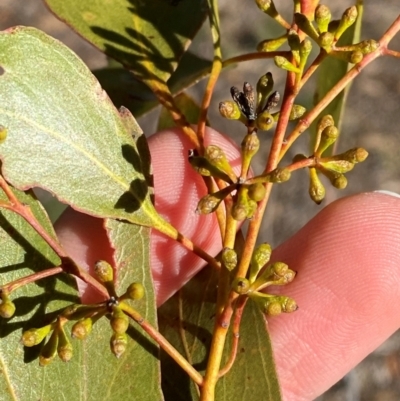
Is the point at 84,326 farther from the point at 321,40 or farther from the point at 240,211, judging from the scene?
the point at 321,40

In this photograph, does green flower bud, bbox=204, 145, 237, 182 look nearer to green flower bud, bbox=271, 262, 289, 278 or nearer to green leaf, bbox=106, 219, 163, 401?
green flower bud, bbox=271, 262, 289, 278

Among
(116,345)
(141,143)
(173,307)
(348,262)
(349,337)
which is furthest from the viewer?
(349,337)

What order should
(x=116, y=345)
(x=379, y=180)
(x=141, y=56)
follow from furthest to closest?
(x=379, y=180)
(x=141, y=56)
(x=116, y=345)

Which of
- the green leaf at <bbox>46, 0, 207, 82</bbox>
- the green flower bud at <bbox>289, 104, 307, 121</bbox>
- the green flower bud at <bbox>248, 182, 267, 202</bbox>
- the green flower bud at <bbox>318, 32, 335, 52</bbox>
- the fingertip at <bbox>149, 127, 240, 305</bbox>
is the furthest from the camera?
the fingertip at <bbox>149, 127, 240, 305</bbox>

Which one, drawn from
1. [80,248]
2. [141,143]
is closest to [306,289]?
[80,248]

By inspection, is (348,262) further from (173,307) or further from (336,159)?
(336,159)

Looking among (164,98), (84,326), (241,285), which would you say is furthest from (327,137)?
(84,326)

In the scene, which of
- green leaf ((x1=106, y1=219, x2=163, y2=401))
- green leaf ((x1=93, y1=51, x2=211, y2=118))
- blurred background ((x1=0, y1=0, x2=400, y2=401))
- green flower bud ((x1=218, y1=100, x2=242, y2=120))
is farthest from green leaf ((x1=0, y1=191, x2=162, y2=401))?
blurred background ((x1=0, y1=0, x2=400, y2=401))
